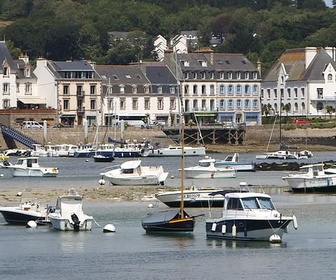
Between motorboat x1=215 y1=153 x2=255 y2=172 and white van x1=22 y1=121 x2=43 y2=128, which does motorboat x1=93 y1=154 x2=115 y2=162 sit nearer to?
white van x1=22 y1=121 x2=43 y2=128

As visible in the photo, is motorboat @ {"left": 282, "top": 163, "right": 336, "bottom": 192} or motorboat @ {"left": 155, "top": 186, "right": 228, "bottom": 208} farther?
motorboat @ {"left": 282, "top": 163, "right": 336, "bottom": 192}

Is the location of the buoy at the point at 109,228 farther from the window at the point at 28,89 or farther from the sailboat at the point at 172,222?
the window at the point at 28,89

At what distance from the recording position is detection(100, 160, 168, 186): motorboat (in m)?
69.2

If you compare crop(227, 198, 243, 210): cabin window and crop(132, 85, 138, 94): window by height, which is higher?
crop(132, 85, 138, 94): window

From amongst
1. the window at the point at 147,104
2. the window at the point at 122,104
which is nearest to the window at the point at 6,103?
the window at the point at 122,104

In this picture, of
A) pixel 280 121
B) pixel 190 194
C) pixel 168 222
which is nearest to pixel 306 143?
pixel 280 121

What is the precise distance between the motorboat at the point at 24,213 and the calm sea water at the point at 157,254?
0.42m

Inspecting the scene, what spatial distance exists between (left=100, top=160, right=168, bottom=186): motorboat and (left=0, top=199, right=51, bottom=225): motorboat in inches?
709

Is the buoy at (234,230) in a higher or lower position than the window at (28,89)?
lower

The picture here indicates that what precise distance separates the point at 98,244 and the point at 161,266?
5145 mm

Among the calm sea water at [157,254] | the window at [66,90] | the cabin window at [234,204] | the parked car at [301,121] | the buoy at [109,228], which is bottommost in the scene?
the calm sea water at [157,254]

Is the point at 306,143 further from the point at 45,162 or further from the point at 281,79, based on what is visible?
the point at 45,162

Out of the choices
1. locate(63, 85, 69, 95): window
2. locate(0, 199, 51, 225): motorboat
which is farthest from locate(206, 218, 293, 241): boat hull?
locate(63, 85, 69, 95): window

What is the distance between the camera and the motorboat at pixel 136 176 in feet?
227
